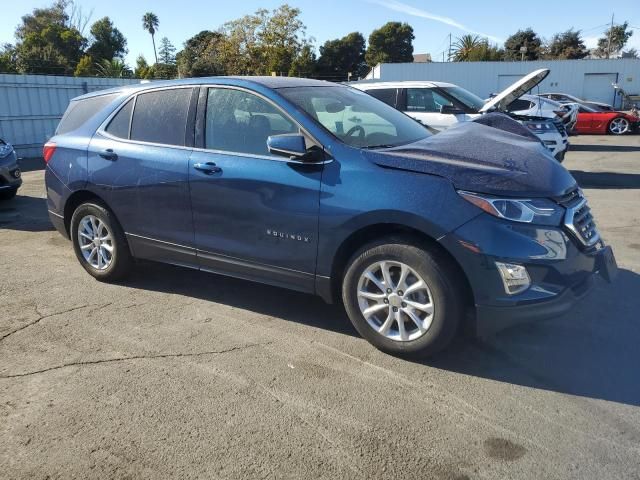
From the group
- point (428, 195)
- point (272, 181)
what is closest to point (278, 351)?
point (272, 181)

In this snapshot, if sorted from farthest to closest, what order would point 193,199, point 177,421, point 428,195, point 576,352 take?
point 193,199 → point 576,352 → point 428,195 → point 177,421

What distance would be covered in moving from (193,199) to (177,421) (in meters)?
1.82

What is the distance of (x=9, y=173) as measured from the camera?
8.63 meters

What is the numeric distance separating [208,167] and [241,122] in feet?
1.39

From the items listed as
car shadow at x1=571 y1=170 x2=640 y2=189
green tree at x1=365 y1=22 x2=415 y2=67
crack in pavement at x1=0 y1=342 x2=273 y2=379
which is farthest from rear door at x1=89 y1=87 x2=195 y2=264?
green tree at x1=365 y1=22 x2=415 y2=67

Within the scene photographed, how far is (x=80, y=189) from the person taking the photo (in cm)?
494

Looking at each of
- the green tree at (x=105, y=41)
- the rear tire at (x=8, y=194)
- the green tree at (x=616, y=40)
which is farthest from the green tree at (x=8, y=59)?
the green tree at (x=616, y=40)

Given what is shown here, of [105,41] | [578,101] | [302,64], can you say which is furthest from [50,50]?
[578,101]

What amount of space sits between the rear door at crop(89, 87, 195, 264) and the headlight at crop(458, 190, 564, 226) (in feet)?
7.30

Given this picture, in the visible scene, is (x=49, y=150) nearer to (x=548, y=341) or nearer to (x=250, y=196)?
(x=250, y=196)

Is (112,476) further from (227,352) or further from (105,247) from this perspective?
(105,247)

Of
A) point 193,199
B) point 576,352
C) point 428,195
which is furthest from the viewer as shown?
point 193,199

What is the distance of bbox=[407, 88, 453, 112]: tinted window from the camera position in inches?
394

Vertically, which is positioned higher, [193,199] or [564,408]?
[193,199]
